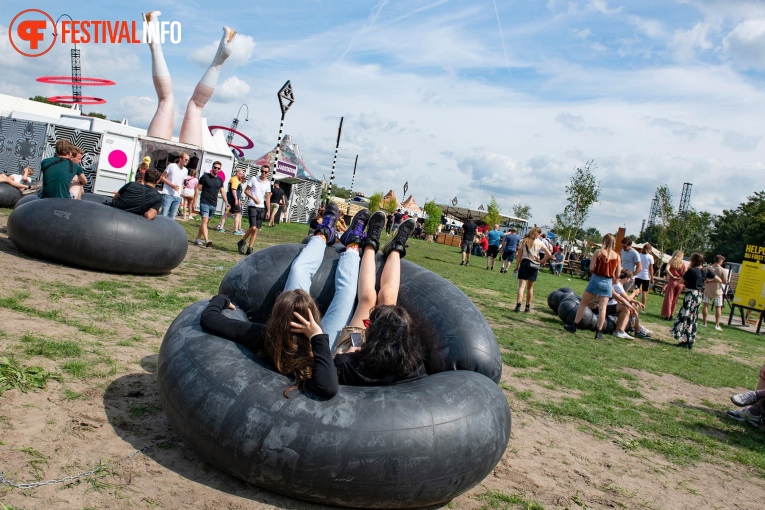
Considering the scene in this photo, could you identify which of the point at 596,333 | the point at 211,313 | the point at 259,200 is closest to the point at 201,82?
the point at 259,200

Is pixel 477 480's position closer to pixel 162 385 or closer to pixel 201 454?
pixel 201 454

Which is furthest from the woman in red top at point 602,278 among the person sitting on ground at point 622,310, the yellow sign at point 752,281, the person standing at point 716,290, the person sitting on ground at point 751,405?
the yellow sign at point 752,281

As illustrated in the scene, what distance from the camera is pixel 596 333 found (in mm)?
10336

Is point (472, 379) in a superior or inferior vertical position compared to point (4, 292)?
superior

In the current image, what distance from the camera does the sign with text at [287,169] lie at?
30.2 meters

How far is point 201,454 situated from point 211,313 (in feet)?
3.16

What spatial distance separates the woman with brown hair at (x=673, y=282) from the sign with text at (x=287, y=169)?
66.1 feet

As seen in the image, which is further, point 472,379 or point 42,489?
point 472,379

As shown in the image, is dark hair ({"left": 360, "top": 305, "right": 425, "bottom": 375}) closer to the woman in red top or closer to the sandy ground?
the sandy ground

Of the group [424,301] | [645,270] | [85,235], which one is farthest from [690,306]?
[85,235]

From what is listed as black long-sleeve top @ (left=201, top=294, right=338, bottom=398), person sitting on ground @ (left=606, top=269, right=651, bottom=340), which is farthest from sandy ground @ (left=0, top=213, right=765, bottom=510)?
person sitting on ground @ (left=606, top=269, right=651, bottom=340)

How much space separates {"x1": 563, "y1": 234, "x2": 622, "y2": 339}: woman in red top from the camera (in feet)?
32.4

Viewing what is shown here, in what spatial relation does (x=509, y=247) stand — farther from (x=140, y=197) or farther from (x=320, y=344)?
(x=320, y=344)

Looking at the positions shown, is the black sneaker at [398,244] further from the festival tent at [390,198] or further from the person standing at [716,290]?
the festival tent at [390,198]
